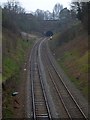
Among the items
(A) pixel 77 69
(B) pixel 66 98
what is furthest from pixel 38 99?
(A) pixel 77 69

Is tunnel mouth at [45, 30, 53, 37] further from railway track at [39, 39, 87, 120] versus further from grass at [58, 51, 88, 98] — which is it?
railway track at [39, 39, 87, 120]

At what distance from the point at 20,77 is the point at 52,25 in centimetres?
11233

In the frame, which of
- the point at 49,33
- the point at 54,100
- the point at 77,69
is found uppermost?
the point at 49,33

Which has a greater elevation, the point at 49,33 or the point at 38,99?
the point at 49,33

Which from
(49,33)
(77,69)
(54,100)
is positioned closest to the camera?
(54,100)

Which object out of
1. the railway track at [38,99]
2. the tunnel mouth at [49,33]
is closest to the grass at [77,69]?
the railway track at [38,99]

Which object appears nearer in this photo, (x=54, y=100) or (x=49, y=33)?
(x=54, y=100)

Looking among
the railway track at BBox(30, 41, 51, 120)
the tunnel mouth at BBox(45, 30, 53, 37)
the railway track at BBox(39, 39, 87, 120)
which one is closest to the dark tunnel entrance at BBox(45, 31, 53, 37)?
the tunnel mouth at BBox(45, 30, 53, 37)

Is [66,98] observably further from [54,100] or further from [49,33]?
[49,33]

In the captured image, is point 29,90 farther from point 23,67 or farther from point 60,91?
point 23,67

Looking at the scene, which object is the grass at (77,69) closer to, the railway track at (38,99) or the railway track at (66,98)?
the railway track at (66,98)

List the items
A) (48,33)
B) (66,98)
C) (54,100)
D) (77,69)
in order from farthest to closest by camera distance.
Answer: (48,33), (77,69), (66,98), (54,100)

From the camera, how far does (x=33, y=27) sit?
460 ft

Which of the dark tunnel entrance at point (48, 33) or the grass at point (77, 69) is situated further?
the dark tunnel entrance at point (48, 33)
